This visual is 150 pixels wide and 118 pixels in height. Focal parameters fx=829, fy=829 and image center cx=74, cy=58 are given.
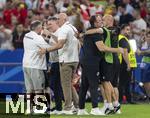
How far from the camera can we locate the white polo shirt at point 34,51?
20.6 meters

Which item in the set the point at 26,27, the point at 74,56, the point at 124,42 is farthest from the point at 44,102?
the point at 26,27

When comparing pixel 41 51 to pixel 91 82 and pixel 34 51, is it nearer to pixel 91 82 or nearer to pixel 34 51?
pixel 34 51

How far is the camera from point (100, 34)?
67.7ft

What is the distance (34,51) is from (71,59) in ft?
3.26

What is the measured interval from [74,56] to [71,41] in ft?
1.27

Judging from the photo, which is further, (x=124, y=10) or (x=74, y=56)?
(x=124, y=10)

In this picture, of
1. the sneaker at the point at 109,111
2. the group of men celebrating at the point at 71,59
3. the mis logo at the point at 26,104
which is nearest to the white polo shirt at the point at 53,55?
the group of men celebrating at the point at 71,59

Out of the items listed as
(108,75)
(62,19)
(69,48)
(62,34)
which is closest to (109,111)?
(108,75)

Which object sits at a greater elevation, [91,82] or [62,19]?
[62,19]

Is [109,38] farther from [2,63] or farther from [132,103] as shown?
[2,63]

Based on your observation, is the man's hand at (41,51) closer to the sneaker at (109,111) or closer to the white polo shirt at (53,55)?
the white polo shirt at (53,55)

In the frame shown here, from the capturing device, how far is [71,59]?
823 inches

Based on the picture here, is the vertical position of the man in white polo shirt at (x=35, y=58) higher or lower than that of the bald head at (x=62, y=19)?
lower

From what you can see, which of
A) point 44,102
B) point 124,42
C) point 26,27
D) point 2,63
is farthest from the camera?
point 26,27
